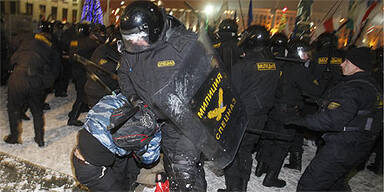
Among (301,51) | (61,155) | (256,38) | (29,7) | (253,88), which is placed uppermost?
(256,38)

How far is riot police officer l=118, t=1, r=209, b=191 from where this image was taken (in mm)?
2066

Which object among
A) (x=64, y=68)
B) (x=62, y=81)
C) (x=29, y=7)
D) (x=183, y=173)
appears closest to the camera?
(x=183, y=173)

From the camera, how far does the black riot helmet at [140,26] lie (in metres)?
2.17

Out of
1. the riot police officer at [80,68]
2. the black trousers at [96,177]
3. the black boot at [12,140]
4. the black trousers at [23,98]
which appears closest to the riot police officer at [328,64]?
the black trousers at [96,177]

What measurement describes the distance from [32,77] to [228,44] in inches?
135

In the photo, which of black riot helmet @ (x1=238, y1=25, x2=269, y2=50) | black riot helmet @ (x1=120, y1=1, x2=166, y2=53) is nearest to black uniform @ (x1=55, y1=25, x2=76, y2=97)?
black riot helmet @ (x1=238, y1=25, x2=269, y2=50)

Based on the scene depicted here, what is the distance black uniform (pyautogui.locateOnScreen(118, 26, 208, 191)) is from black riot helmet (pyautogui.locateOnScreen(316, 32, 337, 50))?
3868 mm

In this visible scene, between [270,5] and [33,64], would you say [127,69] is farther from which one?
[270,5]

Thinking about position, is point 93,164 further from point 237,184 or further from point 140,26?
point 237,184

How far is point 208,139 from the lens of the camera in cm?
210

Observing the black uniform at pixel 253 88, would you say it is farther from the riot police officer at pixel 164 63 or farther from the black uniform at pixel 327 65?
the black uniform at pixel 327 65

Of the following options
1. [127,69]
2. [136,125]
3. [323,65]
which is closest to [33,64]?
[127,69]

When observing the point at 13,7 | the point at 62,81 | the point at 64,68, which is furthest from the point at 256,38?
the point at 13,7

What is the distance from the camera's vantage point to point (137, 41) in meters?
2.20
